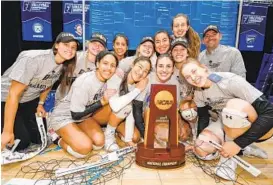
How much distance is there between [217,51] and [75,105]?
1.24 m

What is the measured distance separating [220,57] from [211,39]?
0.54 ft

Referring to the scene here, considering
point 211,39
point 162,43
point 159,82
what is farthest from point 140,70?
point 211,39

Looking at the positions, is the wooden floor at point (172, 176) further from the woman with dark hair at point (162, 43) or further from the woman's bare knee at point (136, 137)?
the woman with dark hair at point (162, 43)

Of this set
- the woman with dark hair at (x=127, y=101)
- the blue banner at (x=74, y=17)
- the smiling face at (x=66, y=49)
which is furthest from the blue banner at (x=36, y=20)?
the woman with dark hair at (x=127, y=101)

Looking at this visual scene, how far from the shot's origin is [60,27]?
114 inches

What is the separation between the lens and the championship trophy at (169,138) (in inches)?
82.8

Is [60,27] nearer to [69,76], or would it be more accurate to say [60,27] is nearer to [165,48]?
[69,76]

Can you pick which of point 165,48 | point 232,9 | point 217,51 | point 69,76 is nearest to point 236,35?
point 232,9

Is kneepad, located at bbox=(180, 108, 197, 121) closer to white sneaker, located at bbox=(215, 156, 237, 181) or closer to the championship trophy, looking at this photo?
the championship trophy

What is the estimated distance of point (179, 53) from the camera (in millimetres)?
2365

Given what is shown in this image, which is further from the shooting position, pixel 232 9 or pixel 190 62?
pixel 232 9

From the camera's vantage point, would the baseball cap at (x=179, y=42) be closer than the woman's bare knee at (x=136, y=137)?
Yes

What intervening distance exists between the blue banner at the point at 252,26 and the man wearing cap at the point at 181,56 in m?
0.90

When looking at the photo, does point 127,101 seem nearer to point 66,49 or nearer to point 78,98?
point 78,98
